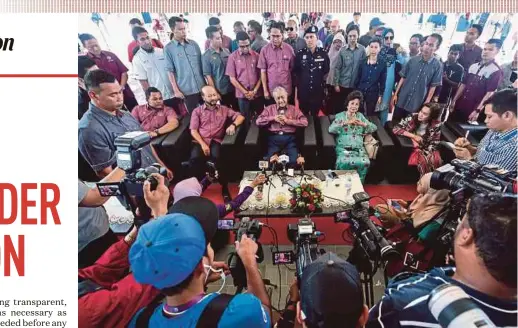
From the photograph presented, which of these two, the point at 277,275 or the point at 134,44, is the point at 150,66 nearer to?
the point at 134,44

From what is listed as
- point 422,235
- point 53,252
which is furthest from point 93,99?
point 422,235

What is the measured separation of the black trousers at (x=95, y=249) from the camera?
5.64ft

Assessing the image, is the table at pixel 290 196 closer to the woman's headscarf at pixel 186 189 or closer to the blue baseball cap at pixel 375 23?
the woman's headscarf at pixel 186 189

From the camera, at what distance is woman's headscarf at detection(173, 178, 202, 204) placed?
180 centimetres

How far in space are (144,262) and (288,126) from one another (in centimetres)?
91

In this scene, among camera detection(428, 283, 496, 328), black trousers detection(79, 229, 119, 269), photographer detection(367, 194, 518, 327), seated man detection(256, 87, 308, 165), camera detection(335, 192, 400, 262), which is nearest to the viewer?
camera detection(428, 283, 496, 328)

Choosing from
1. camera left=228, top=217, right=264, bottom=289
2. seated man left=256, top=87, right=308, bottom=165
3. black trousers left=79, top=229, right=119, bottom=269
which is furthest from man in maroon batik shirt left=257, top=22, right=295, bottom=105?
black trousers left=79, top=229, right=119, bottom=269

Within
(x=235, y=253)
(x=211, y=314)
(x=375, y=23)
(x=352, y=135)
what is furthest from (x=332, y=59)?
(x=211, y=314)

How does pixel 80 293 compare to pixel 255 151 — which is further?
pixel 255 151

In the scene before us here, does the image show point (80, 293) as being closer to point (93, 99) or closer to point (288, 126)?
point (93, 99)

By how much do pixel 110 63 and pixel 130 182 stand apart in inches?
21.1

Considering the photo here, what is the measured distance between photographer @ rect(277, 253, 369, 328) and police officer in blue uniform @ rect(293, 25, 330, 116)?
842 mm

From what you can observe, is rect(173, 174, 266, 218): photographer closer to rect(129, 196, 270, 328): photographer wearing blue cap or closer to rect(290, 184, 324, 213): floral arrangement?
rect(290, 184, 324, 213): floral arrangement

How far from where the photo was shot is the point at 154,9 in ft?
5.43
